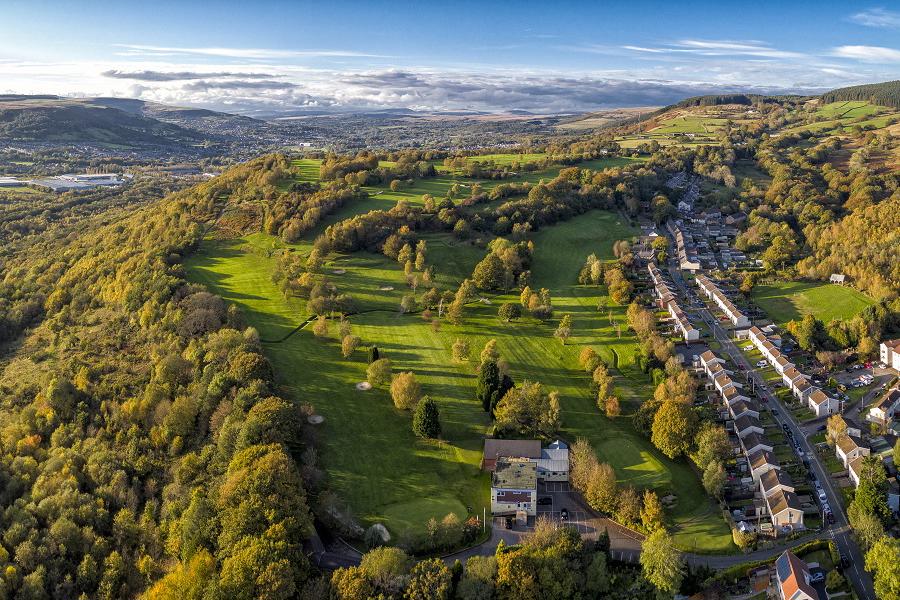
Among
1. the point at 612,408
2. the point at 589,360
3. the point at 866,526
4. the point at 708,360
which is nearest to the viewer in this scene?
the point at 866,526

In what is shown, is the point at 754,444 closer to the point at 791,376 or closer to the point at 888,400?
the point at 791,376

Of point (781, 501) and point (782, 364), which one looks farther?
point (782, 364)

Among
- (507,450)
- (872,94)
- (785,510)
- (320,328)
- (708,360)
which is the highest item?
(872,94)

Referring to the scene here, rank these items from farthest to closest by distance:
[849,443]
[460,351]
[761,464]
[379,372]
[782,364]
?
[460,351], [782,364], [379,372], [849,443], [761,464]

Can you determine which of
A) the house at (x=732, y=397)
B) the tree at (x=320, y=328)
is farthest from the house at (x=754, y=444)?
the tree at (x=320, y=328)

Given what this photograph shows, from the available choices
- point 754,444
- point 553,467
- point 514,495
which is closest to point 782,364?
point 754,444

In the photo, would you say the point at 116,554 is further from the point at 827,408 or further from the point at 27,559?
A: the point at 827,408
